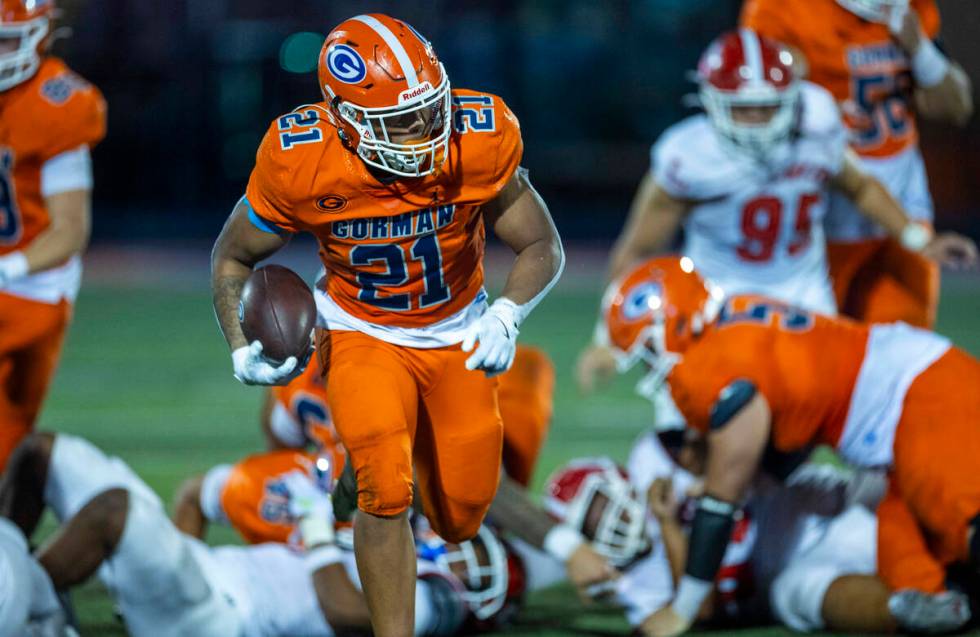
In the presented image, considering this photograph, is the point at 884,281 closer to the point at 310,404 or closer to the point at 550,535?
the point at 550,535

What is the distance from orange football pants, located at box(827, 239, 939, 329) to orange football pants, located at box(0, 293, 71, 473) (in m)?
2.77

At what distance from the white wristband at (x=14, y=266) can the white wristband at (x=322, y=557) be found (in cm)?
126

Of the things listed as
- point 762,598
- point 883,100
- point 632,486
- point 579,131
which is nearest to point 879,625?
point 762,598

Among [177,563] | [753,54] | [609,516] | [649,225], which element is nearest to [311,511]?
[177,563]

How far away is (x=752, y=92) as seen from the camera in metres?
4.92

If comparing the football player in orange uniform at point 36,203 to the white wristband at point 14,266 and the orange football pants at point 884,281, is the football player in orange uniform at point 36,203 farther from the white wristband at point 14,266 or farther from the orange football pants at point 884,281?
the orange football pants at point 884,281

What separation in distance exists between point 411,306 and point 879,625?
1.47m

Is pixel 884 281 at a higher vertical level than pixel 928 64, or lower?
lower

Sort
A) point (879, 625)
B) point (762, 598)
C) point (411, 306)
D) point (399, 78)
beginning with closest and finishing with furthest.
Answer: point (399, 78) → point (411, 306) → point (879, 625) → point (762, 598)

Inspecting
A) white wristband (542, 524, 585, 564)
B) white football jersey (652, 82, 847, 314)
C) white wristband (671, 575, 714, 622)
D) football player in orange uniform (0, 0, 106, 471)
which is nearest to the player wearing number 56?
white wristband (542, 524, 585, 564)

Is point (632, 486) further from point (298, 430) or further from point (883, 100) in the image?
point (883, 100)

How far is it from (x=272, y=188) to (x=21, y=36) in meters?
1.57

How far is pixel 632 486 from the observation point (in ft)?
14.8

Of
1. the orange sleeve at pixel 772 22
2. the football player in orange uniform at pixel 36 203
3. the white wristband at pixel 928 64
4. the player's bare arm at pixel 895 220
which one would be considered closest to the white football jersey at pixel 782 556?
the player's bare arm at pixel 895 220
